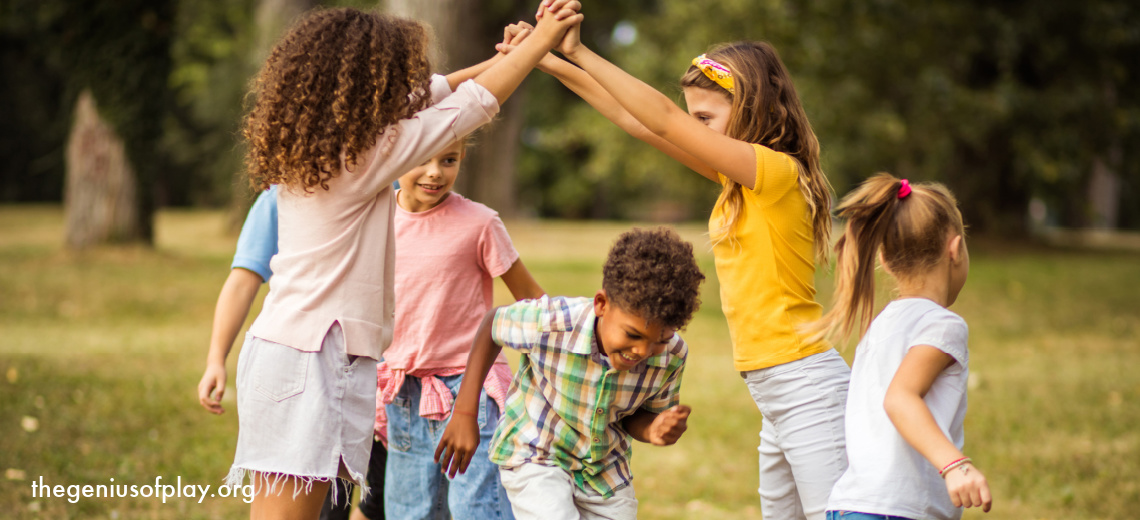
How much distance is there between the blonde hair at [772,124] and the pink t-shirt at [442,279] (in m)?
0.77

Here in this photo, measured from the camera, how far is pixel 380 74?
246cm

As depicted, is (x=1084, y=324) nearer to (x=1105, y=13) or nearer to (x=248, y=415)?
(x=1105, y=13)

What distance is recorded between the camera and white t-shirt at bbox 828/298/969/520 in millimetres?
2287

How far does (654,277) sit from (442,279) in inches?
36.4

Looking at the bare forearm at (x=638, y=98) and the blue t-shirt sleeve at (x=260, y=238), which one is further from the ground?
the bare forearm at (x=638, y=98)

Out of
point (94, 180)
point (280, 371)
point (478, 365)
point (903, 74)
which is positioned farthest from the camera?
point (903, 74)

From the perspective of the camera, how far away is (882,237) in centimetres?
257

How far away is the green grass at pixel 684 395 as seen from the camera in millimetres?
4863

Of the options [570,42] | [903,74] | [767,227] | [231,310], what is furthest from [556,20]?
[903,74]

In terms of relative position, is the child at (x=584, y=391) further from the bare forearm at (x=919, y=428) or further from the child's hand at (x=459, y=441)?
the bare forearm at (x=919, y=428)

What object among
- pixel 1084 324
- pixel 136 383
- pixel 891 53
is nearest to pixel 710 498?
pixel 136 383

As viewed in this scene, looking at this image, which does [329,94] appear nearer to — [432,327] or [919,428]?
[432,327]

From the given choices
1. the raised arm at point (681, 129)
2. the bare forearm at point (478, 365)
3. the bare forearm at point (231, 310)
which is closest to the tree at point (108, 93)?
the bare forearm at point (231, 310)

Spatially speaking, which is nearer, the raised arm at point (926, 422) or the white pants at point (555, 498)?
the raised arm at point (926, 422)
